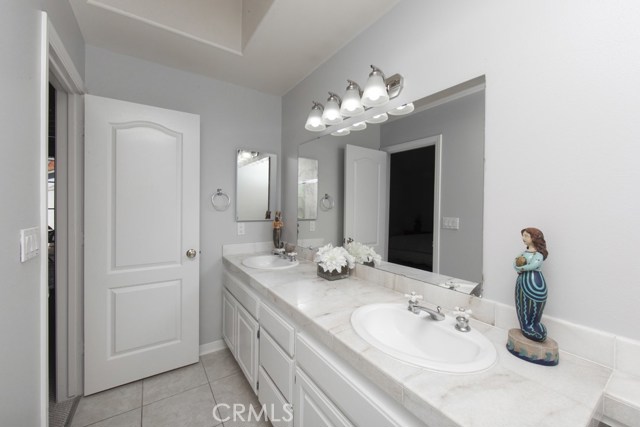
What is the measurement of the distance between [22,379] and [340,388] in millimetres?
1093

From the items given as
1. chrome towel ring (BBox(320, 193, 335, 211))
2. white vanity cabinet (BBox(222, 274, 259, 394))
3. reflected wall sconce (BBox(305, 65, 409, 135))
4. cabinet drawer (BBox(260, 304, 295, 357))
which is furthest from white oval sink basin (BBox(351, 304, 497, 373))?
reflected wall sconce (BBox(305, 65, 409, 135))

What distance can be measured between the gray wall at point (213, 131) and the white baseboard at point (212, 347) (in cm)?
3

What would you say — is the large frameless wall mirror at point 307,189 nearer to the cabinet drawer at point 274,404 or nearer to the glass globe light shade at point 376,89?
the glass globe light shade at point 376,89

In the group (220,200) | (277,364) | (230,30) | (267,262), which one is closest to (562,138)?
A: (277,364)

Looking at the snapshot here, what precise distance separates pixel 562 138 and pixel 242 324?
6.34 ft

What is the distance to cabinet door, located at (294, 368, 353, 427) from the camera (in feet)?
3.03

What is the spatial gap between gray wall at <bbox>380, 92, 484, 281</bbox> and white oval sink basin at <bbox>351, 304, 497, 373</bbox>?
0.27 m

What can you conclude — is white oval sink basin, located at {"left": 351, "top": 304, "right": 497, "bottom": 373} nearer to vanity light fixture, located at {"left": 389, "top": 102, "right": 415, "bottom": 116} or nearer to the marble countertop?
the marble countertop

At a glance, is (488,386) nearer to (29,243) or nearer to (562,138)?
(562,138)

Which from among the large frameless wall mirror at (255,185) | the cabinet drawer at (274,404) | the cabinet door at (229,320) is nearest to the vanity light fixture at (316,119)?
the large frameless wall mirror at (255,185)

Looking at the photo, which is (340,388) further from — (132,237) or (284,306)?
(132,237)

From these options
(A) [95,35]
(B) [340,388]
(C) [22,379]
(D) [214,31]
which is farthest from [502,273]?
(A) [95,35]

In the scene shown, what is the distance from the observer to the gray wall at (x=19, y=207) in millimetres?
806

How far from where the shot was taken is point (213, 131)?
2324 mm
